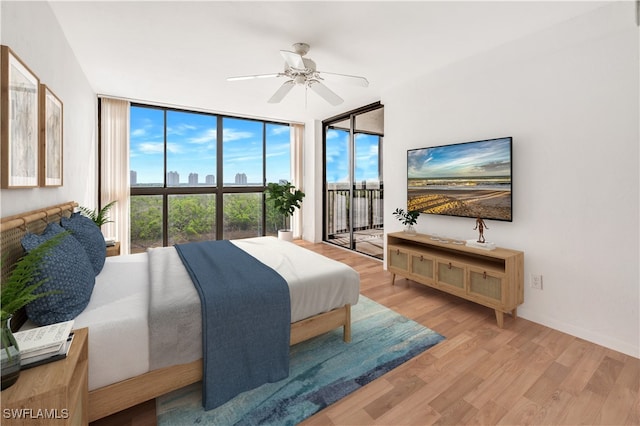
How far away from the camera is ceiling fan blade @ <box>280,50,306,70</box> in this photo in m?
2.46

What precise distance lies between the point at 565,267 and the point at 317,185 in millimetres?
4300

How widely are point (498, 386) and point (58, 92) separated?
4036 mm

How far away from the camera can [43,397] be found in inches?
39.5

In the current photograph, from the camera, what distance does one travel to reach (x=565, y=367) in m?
Result: 2.08

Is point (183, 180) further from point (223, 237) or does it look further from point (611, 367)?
point (611, 367)

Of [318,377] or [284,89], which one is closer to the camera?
[318,377]

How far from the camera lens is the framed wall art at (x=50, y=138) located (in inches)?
79.4

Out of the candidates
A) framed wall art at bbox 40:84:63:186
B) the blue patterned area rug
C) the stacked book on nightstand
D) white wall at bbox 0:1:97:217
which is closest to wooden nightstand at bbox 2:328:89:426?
the stacked book on nightstand

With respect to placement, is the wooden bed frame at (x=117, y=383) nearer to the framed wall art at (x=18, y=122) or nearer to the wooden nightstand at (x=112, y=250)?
the framed wall art at (x=18, y=122)

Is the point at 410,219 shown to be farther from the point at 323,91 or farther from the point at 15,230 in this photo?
the point at 15,230

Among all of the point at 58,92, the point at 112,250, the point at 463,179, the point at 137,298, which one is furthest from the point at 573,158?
the point at 112,250

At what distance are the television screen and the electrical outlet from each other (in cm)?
59

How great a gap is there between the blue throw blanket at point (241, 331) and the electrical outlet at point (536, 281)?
236 cm

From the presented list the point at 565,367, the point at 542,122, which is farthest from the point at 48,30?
the point at 565,367
